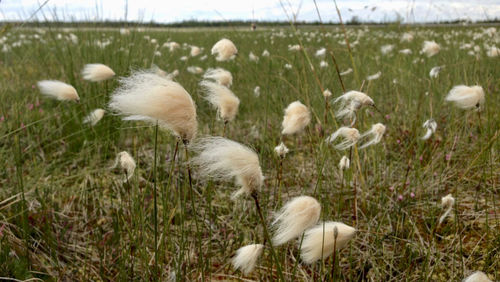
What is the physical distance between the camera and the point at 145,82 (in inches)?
38.7

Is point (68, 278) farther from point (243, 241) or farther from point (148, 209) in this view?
point (243, 241)

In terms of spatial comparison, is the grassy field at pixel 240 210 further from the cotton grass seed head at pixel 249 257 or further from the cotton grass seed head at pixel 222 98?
the cotton grass seed head at pixel 222 98

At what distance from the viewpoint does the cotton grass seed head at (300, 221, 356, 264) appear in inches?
40.6

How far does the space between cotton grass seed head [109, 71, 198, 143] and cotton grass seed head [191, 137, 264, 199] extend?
0.08 metres

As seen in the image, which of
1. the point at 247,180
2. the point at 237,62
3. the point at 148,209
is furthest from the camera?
the point at 237,62

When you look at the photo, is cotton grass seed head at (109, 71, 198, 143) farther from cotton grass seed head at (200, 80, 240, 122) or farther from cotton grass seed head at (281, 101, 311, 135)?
cotton grass seed head at (281, 101, 311, 135)

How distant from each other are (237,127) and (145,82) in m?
2.54

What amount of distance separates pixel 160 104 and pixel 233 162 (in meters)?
0.22

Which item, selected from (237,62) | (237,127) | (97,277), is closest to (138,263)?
(97,277)

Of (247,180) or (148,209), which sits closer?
(247,180)

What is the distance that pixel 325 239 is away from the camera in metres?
1.04

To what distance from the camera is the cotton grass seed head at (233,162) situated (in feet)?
3.14

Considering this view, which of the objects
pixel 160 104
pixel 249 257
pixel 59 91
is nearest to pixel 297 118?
pixel 249 257

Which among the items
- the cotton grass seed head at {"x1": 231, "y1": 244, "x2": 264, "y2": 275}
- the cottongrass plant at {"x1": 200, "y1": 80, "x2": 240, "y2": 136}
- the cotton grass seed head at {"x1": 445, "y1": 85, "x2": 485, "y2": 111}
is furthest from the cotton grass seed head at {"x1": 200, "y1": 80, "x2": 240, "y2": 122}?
the cotton grass seed head at {"x1": 445, "y1": 85, "x2": 485, "y2": 111}
